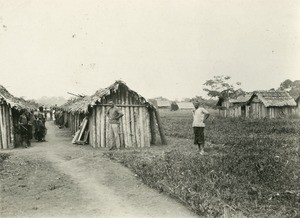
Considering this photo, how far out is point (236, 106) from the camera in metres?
43.7

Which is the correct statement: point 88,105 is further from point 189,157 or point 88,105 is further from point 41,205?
point 41,205

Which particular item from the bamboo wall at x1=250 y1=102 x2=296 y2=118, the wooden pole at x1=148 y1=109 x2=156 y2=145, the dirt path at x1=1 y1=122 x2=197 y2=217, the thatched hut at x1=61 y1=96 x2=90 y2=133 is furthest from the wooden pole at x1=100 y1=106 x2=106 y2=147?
the bamboo wall at x1=250 y1=102 x2=296 y2=118

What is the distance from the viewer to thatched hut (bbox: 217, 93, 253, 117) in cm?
4137

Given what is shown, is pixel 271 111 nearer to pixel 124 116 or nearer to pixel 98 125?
pixel 124 116

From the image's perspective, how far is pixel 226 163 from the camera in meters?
10.6

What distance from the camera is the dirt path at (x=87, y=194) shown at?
7379 millimetres

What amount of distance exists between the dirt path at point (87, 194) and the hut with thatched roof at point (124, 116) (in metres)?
3.34

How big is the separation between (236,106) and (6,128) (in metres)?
32.4

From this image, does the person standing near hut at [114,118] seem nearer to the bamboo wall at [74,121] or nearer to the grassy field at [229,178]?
the grassy field at [229,178]

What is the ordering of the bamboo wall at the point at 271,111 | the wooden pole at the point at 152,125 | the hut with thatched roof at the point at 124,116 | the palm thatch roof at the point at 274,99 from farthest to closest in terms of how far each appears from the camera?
the bamboo wall at the point at 271,111 → the palm thatch roof at the point at 274,99 → the wooden pole at the point at 152,125 → the hut with thatched roof at the point at 124,116

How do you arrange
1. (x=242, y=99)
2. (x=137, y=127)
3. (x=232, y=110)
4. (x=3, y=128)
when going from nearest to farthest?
(x=3, y=128) → (x=137, y=127) → (x=242, y=99) → (x=232, y=110)

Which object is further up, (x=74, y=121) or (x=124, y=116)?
(x=124, y=116)

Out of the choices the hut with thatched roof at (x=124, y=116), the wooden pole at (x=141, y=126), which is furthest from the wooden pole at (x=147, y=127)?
the wooden pole at (x=141, y=126)

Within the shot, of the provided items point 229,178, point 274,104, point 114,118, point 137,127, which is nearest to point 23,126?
point 114,118
